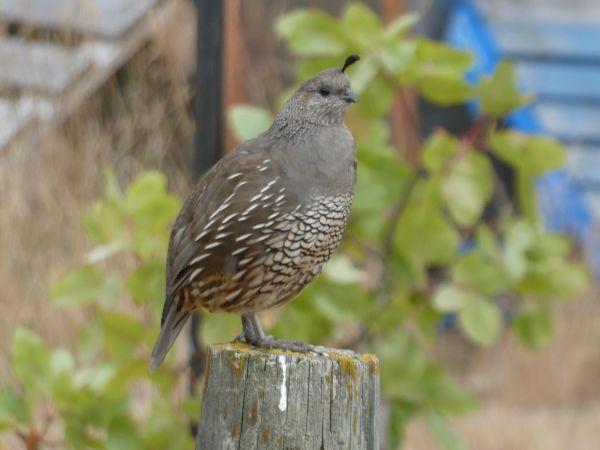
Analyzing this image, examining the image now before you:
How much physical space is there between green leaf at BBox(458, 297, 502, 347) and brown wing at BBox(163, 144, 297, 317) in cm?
126

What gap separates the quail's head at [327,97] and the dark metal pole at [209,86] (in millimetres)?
1537

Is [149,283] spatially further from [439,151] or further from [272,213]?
[272,213]

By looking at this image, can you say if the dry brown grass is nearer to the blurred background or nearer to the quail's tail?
the blurred background

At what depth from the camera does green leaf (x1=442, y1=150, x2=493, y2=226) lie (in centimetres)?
414

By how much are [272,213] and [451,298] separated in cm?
126

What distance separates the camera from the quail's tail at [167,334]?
3.28m

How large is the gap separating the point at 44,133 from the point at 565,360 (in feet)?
11.7

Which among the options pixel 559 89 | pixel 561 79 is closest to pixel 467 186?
pixel 559 89

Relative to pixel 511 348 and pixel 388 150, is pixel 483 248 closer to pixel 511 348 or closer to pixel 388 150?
pixel 388 150

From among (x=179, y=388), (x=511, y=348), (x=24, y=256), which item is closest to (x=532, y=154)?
(x=179, y=388)

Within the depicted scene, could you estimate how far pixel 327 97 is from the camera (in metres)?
3.22

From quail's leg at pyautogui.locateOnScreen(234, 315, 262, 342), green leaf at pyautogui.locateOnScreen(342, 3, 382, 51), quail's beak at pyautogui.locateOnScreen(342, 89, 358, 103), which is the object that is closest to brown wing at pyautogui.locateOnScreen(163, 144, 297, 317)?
quail's leg at pyautogui.locateOnScreen(234, 315, 262, 342)

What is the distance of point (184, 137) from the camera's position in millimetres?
6551

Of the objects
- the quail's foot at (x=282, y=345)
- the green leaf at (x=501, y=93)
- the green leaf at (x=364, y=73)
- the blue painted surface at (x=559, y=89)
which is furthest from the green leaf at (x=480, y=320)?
the blue painted surface at (x=559, y=89)
